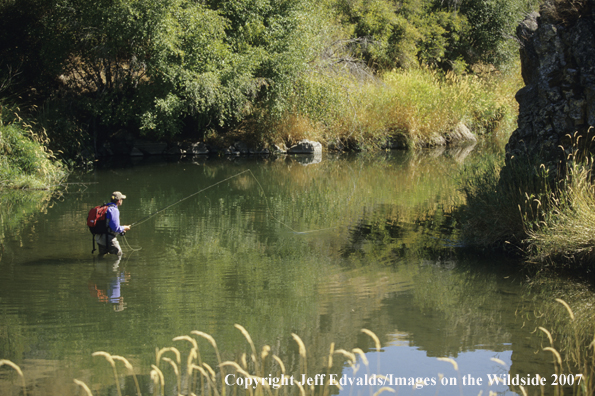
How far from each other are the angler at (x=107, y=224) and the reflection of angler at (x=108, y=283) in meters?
0.26

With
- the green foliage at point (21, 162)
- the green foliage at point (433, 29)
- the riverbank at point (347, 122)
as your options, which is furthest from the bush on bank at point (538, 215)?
the green foliage at point (433, 29)

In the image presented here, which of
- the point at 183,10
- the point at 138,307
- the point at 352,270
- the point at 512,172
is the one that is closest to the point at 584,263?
the point at 512,172

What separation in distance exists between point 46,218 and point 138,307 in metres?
6.56

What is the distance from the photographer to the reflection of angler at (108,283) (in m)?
7.94

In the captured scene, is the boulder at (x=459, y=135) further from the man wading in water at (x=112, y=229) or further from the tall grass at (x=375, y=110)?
the man wading in water at (x=112, y=229)

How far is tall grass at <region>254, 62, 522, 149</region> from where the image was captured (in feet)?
78.8

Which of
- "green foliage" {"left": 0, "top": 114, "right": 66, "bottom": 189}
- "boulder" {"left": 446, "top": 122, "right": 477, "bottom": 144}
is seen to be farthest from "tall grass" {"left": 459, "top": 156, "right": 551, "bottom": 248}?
"boulder" {"left": 446, "top": 122, "right": 477, "bottom": 144}

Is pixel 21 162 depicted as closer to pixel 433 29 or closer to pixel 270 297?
pixel 270 297

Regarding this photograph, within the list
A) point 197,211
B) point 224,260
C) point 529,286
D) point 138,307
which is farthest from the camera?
point 197,211

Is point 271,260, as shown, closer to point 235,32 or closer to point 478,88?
point 235,32

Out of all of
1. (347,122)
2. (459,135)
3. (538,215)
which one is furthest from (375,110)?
(538,215)

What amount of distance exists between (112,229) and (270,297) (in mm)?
3015

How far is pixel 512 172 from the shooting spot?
10078 millimetres

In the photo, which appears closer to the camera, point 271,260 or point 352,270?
point 352,270
